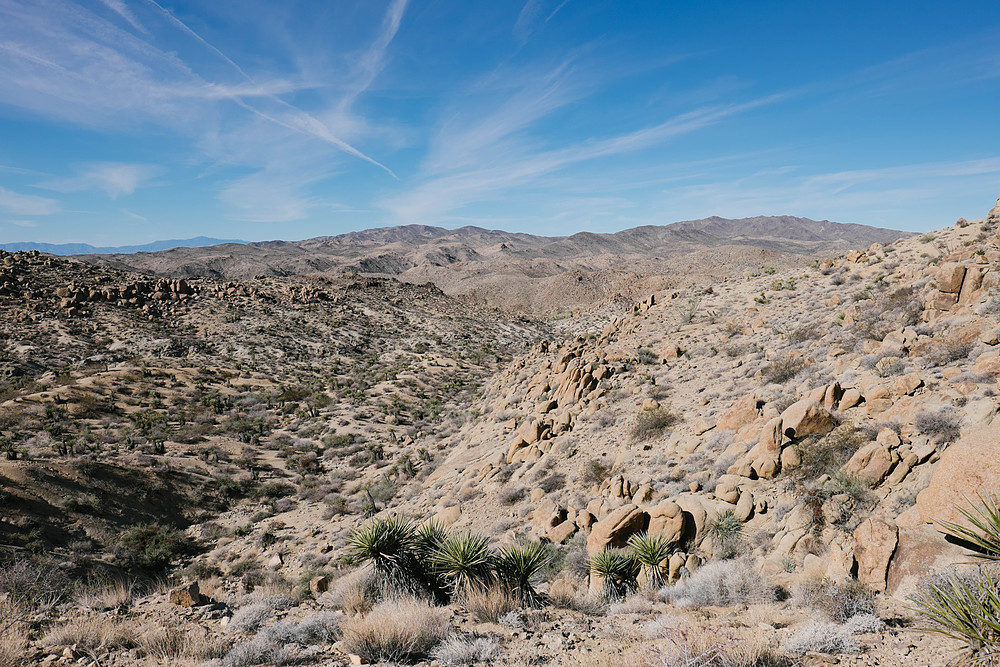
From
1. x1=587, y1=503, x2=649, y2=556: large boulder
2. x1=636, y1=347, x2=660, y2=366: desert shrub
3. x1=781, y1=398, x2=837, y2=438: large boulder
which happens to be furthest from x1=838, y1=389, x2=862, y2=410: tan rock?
x1=636, y1=347, x2=660, y2=366: desert shrub

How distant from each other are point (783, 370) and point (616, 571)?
7487 mm

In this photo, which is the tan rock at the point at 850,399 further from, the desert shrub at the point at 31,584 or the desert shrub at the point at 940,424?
the desert shrub at the point at 31,584

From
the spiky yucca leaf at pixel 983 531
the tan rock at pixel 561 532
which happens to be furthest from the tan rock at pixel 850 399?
the tan rock at pixel 561 532

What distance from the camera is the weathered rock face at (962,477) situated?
5.06 m

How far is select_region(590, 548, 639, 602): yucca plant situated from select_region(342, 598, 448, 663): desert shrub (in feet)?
8.39

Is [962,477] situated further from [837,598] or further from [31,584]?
[31,584]

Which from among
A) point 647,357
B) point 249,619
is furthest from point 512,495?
point 647,357

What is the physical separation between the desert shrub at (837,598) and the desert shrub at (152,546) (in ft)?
46.1

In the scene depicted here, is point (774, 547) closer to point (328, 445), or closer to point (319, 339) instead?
point (328, 445)

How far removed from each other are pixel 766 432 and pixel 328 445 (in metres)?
17.8

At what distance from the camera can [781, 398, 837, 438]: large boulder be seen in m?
7.83

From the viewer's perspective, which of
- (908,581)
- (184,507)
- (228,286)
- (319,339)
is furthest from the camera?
(228,286)

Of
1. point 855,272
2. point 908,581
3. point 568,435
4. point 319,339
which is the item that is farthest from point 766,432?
point 319,339

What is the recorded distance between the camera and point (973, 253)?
40.0 ft
